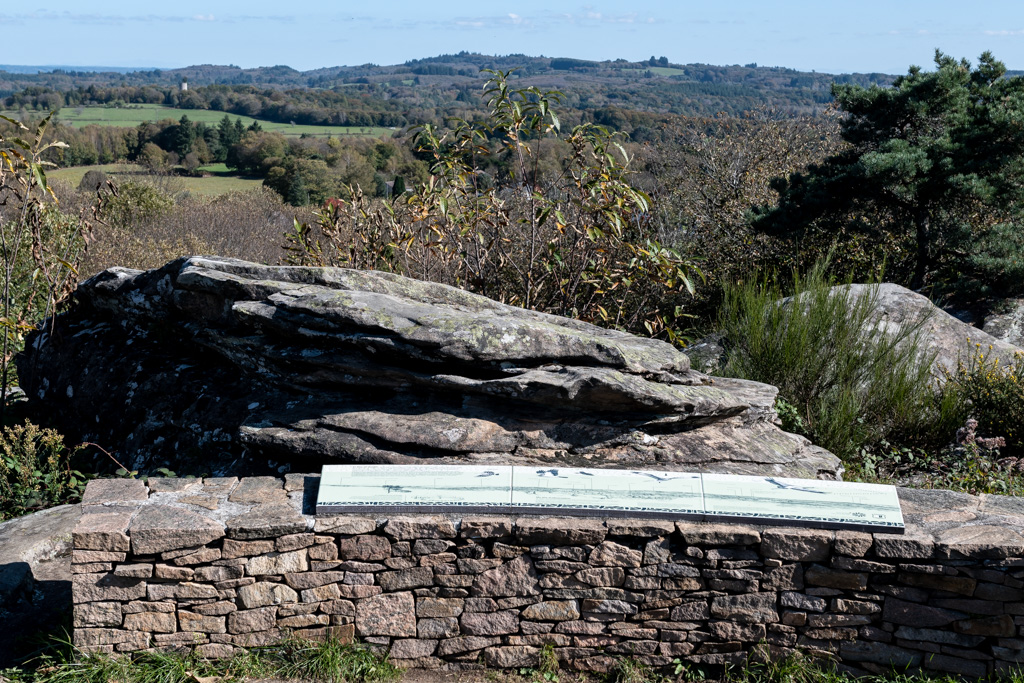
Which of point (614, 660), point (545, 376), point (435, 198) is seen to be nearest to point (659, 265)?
point (435, 198)

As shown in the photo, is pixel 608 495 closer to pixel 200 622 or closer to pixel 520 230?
pixel 200 622

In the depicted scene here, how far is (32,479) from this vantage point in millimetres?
5164

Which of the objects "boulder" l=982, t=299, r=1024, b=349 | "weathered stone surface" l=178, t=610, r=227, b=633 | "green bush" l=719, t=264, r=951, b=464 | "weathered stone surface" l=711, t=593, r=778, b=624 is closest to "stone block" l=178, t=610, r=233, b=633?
"weathered stone surface" l=178, t=610, r=227, b=633

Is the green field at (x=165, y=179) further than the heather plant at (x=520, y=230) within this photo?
Yes

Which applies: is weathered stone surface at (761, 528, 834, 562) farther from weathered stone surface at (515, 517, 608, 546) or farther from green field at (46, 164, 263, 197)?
green field at (46, 164, 263, 197)

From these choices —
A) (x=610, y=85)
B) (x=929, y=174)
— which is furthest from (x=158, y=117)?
(x=929, y=174)

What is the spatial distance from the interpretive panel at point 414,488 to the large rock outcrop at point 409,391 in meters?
0.33

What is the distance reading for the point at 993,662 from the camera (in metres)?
3.79

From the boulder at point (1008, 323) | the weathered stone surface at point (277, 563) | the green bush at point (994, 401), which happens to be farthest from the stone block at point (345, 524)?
the boulder at point (1008, 323)

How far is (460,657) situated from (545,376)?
1527mm

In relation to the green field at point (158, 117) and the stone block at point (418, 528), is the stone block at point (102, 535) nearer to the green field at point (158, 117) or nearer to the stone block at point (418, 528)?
the stone block at point (418, 528)

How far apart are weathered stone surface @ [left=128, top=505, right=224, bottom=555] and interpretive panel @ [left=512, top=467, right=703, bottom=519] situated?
4.66 ft

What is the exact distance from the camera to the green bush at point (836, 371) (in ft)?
19.1

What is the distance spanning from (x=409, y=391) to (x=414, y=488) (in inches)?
36.2
